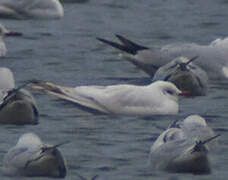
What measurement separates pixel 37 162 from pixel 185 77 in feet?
13.5

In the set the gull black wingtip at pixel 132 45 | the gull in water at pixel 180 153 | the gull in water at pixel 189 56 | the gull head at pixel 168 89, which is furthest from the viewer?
the gull black wingtip at pixel 132 45

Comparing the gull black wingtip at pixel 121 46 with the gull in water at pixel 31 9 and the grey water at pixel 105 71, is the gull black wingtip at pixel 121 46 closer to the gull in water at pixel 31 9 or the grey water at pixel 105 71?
the grey water at pixel 105 71

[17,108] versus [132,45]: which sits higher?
[17,108]

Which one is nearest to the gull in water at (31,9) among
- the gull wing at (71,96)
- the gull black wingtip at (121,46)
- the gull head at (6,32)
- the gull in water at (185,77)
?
the gull head at (6,32)

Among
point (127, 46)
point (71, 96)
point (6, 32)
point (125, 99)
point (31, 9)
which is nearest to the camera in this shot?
point (125, 99)

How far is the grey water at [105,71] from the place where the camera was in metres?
11.4

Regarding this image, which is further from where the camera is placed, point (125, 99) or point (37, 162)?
point (125, 99)

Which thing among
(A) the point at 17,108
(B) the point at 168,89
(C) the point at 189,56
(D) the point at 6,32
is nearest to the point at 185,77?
(C) the point at 189,56

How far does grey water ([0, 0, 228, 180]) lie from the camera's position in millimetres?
11391

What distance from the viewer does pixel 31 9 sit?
19.4 metres

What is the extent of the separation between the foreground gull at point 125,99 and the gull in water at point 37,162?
238cm

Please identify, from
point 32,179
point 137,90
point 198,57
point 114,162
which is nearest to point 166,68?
point 198,57

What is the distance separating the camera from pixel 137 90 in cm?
1299

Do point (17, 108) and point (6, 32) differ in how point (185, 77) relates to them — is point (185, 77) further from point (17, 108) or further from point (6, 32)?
point (6, 32)
